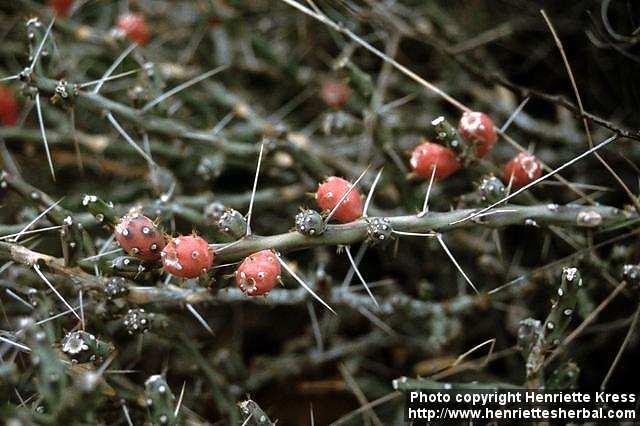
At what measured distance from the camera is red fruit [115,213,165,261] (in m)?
1.25

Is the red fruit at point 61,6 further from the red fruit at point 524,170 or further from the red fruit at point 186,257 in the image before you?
the red fruit at point 524,170

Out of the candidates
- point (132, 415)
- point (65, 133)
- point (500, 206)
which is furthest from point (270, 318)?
point (500, 206)

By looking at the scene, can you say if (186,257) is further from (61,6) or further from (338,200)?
(61,6)

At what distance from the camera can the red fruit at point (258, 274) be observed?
124 cm

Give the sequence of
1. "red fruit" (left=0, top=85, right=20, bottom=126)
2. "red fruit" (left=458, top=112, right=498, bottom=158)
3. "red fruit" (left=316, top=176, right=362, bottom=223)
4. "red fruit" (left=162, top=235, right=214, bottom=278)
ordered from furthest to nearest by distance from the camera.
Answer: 1. "red fruit" (left=0, top=85, right=20, bottom=126)
2. "red fruit" (left=458, top=112, right=498, bottom=158)
3. "red fruit" (left=316, top=176, right=362, bottom=223)
4. "red fruit" (left=162, top=235, right=214, bottom=278)

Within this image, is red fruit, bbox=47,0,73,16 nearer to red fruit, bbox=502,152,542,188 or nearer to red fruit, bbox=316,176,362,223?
red fruit, bbox=316,176,362,223

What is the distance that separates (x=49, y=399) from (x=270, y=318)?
3.90ft

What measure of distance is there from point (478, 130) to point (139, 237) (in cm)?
76

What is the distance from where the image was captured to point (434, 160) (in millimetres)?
1524

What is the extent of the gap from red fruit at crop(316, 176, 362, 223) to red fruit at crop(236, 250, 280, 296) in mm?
172

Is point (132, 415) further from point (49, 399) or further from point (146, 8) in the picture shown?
point (146, 8)

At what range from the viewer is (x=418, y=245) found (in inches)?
84.6

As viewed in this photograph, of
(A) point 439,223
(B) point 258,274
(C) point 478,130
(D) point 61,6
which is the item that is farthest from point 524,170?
(D) point 61,6

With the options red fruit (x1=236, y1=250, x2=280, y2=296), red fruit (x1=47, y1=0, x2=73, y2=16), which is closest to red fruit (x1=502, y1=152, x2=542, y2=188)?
red fruit (x1=236, y1=250, x2=280, y2=296)
